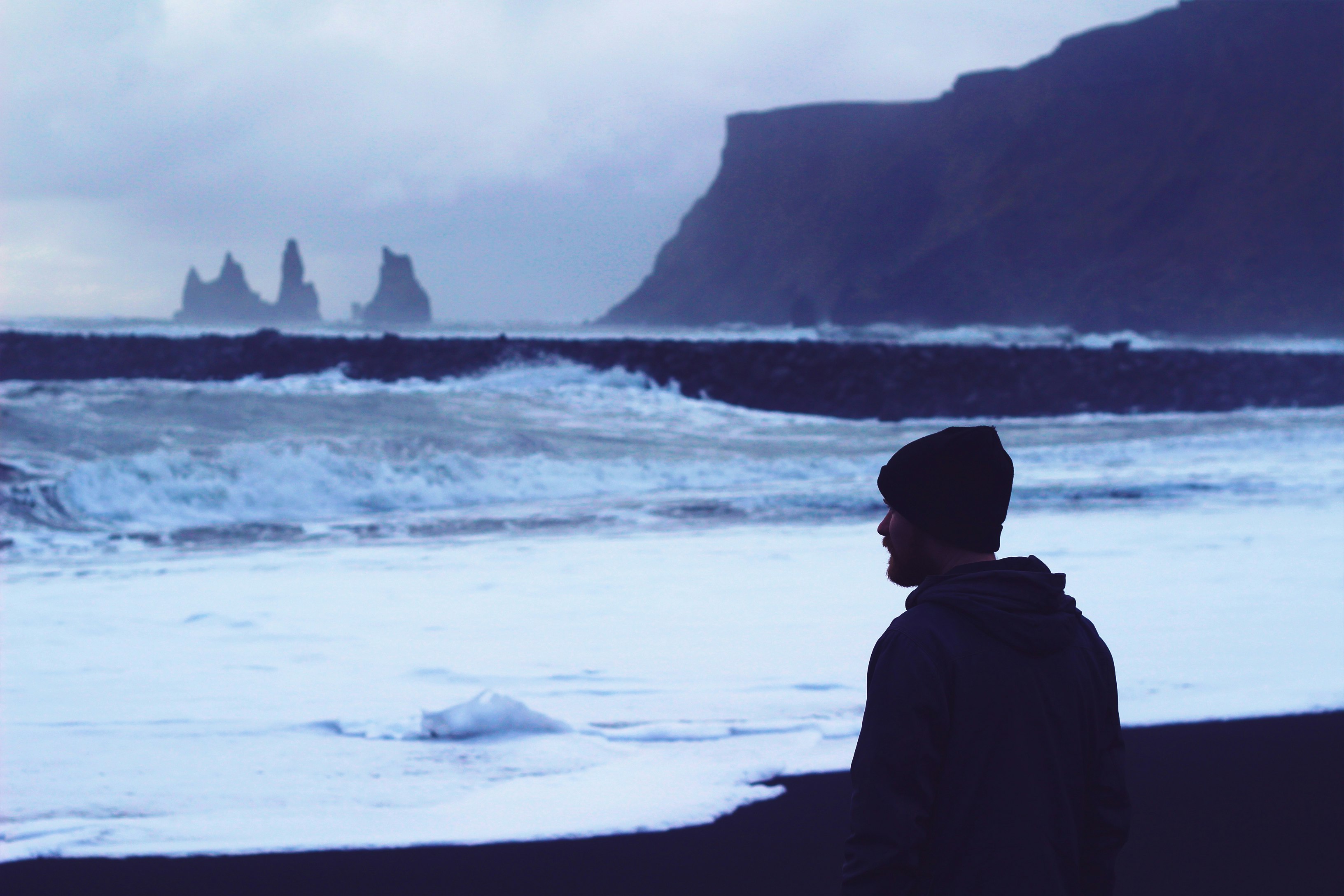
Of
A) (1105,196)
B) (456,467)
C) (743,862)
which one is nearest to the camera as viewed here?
(743,862)

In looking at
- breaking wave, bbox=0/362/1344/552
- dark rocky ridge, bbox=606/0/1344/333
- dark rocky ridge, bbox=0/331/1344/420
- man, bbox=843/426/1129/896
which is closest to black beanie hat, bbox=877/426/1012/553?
man, bbox=843/426/1129/896

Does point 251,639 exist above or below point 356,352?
below

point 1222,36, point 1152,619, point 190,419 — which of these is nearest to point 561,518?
point 1152,619

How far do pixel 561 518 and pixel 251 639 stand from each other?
213 inches

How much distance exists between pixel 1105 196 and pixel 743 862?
112m

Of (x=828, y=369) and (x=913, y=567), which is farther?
(x=828, y=369)

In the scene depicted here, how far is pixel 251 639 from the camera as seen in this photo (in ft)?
22.3

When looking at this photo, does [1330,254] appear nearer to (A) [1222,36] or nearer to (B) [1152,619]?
(A) [1222,36]

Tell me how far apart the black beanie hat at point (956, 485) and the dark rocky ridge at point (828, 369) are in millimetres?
28798

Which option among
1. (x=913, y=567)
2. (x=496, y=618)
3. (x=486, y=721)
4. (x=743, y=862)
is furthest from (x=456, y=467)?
(x=913, y=567)

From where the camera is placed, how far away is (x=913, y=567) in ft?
6.07

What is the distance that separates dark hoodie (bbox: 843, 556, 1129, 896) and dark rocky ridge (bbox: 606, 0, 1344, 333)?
325 ft

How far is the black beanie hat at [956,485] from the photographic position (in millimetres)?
1765

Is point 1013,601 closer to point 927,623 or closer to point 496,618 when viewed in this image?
point 927,623
